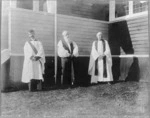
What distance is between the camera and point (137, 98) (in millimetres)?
4254

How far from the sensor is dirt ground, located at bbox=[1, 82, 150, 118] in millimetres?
3693

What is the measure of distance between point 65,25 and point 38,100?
271 centimetres

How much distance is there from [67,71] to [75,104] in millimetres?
1762

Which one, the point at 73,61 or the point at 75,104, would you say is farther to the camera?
the point at 73,61

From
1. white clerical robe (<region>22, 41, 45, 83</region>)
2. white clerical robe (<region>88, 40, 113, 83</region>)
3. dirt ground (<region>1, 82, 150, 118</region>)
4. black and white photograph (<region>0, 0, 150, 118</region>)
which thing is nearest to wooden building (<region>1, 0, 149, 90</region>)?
black and white photograph (<region>0, 0, 150, 118</region>)

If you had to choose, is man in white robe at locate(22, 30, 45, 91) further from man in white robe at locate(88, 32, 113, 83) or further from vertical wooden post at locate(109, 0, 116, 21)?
vertical wooden post at locate(109, 0, 116, 21)

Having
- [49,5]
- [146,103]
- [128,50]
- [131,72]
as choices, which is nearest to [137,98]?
[146,103]

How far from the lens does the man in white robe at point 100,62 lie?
6051 millimetres

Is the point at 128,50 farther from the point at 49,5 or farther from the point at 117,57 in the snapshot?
the point at 49,5

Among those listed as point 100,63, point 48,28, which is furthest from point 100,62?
point 48,28

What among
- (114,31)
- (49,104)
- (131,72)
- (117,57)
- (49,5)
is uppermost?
(49,5)

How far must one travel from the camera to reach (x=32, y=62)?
507 centimetres

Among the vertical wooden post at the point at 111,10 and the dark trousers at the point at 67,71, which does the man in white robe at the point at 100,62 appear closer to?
the dark trousers at the point at 67,71

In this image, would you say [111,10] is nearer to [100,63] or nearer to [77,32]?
[77,32]
